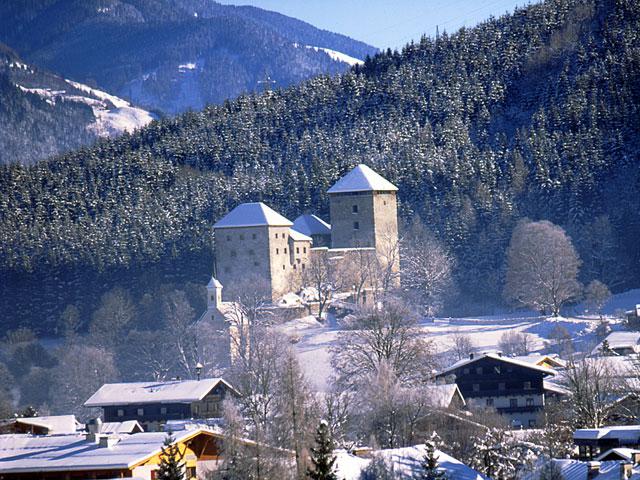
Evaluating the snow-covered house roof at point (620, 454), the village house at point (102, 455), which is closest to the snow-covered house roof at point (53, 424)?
the village house at point (102, 455)

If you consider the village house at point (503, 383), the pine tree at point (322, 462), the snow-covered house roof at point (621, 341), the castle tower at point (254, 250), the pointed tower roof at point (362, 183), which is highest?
the pointed tower roof at point (362, 183)

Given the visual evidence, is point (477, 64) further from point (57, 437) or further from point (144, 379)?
point (57, 437)

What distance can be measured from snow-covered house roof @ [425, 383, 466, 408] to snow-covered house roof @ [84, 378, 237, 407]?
925 centimetres

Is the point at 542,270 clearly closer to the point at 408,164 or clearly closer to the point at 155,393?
the point at 408,164

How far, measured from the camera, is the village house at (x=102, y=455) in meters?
40.0

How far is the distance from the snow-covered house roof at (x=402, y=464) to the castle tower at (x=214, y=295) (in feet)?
179

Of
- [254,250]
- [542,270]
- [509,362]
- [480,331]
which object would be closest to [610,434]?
[509,362]

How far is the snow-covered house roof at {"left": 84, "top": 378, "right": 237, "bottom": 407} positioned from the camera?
65.1m

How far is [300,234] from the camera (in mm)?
105188

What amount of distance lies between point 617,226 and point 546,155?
1251 centimetres

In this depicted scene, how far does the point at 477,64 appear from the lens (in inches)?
6053

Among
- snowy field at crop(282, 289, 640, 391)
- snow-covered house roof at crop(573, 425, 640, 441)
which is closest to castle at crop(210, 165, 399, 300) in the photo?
snowy field at crop(282, 289, 640, 391)

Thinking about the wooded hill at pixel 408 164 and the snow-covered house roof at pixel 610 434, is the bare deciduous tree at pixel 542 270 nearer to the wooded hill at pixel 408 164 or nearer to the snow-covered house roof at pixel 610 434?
the wooded hill at pixel 408 164

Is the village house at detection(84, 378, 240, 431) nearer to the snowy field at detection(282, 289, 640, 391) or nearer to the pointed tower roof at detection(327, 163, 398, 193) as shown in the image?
the snowy field at detection(282, 289, 640, 391)
